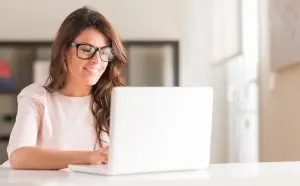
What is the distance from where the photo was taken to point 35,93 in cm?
208

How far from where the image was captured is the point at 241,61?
5.38 m

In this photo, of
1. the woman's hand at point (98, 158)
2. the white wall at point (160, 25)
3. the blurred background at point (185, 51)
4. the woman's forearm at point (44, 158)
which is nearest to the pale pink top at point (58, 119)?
the woman's forearm at point (44, 158)

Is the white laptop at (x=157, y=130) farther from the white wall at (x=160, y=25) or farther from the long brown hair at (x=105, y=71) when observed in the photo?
the white wall at (x=160, y=25)

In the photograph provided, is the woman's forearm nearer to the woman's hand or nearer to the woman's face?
the woman's hand

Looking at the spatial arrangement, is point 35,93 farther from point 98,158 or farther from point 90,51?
point 98,158

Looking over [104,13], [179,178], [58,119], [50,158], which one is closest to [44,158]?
[50,158]

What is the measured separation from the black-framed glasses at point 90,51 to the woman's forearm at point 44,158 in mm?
391

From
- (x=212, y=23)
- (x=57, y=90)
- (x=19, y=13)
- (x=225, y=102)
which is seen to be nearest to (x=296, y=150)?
(x=225, y=102)

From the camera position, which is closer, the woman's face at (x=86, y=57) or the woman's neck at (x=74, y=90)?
the woman's face at (x=86, y=57)

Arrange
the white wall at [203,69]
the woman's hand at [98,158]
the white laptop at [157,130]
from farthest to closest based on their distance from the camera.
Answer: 1. the white wall at [203,69]
2. the woman's hand at [98,158]
3. the white laptop at [157,130]

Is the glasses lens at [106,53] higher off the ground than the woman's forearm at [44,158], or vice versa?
the glasses lens at [106,53]

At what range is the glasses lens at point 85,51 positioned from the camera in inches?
80.6

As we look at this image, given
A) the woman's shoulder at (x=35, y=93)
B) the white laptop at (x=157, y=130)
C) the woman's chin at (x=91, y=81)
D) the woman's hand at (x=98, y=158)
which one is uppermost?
the woman's chin at (x=91, y=81)

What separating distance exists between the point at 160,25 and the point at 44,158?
3.66m
